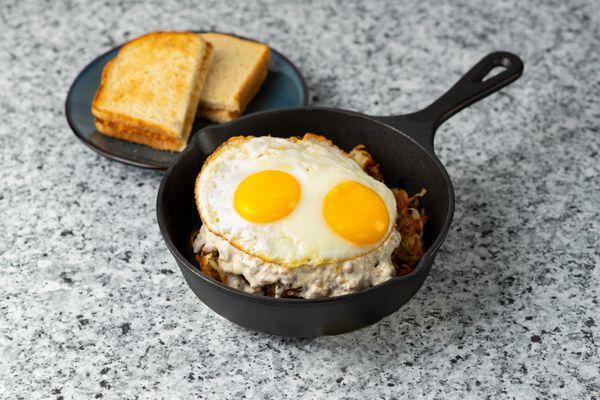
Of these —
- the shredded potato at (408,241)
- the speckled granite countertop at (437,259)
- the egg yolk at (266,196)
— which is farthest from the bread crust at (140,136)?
the shredded potato at (408,241)

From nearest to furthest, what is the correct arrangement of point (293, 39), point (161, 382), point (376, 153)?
point (161, 382) < point (376, 153) < point (293, 39)

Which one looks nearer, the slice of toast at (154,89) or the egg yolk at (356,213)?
the egg yolk at (356,213)

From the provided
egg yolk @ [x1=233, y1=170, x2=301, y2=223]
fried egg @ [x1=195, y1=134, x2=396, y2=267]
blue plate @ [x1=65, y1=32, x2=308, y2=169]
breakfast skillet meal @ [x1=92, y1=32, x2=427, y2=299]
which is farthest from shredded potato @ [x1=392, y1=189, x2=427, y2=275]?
blue plate @ [x1=65, y1=32, x2=308, y2=169]

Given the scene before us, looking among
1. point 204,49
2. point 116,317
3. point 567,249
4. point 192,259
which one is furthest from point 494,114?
point 116,317

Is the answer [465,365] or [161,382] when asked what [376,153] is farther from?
[161,382]

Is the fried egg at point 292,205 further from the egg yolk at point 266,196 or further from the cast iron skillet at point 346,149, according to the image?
the cast iron skillet at point 346,149

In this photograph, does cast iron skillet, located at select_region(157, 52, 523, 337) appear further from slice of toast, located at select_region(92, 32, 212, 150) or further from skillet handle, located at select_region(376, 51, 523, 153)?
slice of toast, located at select_region(92, 32, 212, 150)

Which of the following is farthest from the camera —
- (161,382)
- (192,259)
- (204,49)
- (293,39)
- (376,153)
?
(293,39)
